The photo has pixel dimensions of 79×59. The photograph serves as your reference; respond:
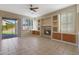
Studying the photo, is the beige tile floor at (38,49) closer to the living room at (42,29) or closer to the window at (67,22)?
the living room at (42,29)

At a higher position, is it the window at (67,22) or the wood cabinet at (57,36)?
the window at (67,22)

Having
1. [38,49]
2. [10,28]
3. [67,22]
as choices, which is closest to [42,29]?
[10,28]

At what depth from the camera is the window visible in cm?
688

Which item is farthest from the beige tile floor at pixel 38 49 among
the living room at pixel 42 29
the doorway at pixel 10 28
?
the doorway at pixel 10 28

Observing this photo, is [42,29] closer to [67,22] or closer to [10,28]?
[10,28]

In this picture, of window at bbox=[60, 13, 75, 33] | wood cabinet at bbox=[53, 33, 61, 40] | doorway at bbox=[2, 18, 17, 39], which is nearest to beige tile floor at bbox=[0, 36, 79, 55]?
window at bbox=[60, 13, 75, 33]

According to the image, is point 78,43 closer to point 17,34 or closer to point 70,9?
point 70,9

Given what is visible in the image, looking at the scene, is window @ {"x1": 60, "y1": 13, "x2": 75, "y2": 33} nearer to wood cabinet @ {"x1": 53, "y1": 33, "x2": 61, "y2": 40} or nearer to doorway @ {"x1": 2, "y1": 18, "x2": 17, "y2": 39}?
wood cabinet @ {"x1": 53, "y1": 33, "x2": 61, "y2": 40}

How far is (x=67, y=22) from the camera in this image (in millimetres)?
7426

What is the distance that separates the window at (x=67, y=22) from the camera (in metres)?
6.88
